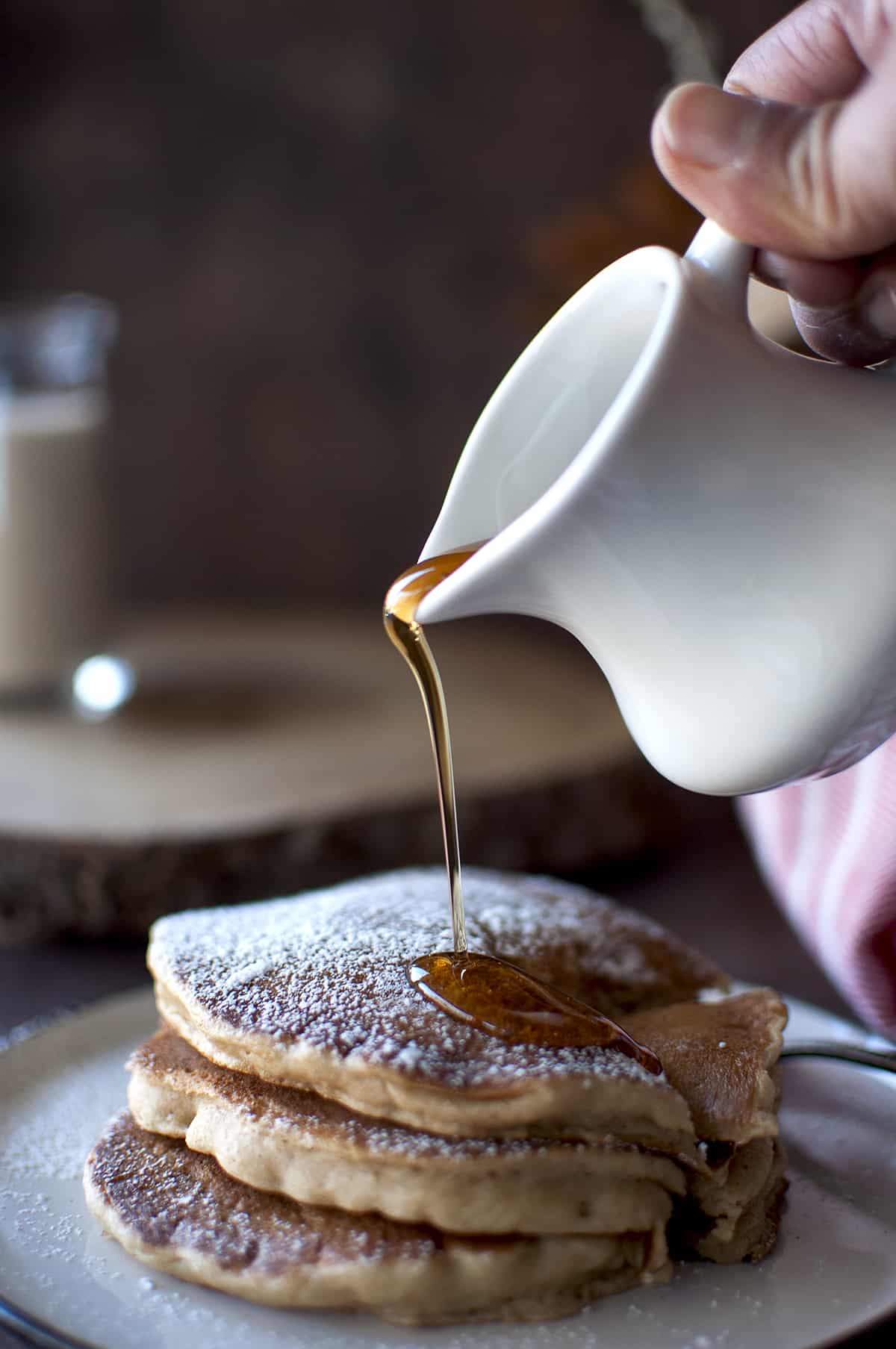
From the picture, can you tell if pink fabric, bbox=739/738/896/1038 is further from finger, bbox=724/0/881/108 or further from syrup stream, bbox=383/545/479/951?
finger, bbox=724/0/881/108

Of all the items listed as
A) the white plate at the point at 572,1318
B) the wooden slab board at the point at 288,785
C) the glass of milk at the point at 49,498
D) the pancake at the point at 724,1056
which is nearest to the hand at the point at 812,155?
the pancake at the point at 724,1056

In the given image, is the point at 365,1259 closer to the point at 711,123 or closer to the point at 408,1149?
the point at 408,1149

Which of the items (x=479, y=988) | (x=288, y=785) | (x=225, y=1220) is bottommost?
(x=288, y=785)

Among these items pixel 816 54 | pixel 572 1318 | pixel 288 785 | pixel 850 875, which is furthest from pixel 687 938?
pixel 816 54

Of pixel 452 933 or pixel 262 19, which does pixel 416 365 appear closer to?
pixel 262 19

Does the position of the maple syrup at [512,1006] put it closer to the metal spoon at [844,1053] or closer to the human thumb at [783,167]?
the metal spoon at [844,1053]

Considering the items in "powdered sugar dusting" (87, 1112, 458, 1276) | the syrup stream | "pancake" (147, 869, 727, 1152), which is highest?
the syrup stream

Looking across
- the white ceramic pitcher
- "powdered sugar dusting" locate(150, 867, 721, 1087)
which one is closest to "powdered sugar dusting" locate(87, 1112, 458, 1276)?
"powdered sugar dusting" locate(150, 867, 721, 1087)
